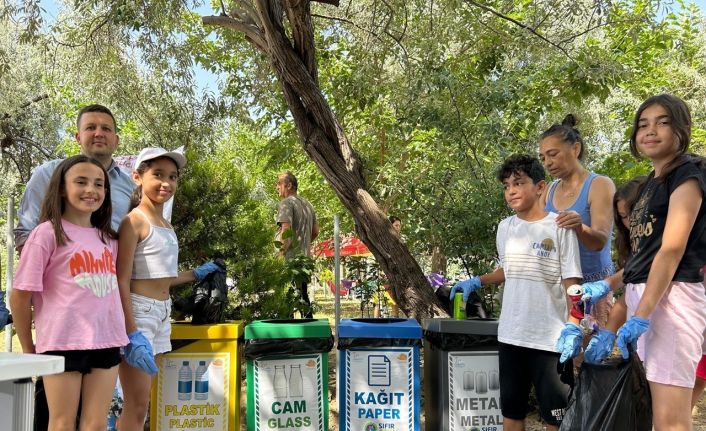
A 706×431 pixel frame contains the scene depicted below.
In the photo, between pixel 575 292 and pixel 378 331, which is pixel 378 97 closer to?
pixel 378 331

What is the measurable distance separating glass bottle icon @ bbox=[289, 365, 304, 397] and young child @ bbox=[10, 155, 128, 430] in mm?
1162

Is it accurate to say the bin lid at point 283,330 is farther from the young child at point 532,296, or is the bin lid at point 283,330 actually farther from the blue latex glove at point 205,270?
the young child at point 532,296

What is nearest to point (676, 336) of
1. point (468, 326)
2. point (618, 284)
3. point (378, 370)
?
point (618, 284)

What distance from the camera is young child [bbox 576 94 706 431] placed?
7.10ft

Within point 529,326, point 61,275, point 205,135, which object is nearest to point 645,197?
point 529,326

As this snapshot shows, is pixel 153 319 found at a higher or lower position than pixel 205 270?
lower

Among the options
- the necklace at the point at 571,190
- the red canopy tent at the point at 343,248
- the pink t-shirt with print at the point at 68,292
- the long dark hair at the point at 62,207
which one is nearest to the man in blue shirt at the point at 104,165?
the long dark hair at the point at 62,207

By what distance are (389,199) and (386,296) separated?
1.18m

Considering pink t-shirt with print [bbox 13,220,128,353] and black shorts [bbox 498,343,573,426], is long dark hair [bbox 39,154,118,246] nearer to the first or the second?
pink t-shirt with print [bbox 13,220,128,353]

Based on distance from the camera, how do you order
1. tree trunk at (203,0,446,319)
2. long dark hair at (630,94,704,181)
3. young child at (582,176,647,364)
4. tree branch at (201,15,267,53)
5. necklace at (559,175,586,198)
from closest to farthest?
long dark hair at (630,94,704,181) → young child at (582,176,647,364) → necklace at (559,175,586,198) → tree trunk at (203,0,446,319) → tree branch at (201,15,267,53)

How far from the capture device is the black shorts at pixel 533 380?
9.14ft

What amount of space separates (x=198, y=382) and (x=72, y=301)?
3.80 ft

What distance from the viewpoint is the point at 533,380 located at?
2.88 m

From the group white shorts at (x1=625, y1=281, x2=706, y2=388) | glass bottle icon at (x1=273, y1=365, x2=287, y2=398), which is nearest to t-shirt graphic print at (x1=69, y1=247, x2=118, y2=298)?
glass bottle icon at (x1=273, y1=365, x2=287, y2=398)
